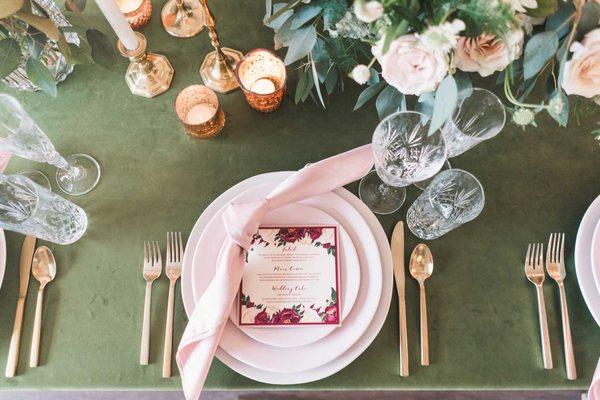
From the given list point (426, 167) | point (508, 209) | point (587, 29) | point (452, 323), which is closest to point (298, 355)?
point (452, 323)

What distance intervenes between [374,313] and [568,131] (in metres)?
0.58

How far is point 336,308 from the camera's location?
0.77 metres

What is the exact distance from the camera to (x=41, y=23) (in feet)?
2.35

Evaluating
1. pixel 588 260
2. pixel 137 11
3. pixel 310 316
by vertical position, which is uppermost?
pixel 137 11

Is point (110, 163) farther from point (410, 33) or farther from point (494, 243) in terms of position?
point (494, 243)

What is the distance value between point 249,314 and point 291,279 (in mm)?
95

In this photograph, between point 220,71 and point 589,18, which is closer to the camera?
point 589,18

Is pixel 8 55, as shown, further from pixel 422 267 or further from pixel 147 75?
pixel 422 267

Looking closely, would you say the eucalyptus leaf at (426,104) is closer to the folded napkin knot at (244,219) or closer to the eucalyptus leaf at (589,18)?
the eucalyptus leaf at (589,18)

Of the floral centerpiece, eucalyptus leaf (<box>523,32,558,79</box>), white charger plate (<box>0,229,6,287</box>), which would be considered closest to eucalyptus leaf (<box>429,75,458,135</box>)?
the floral centerpiece

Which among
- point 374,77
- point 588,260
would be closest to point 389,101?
point 374,77

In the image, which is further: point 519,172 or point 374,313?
point 519,172

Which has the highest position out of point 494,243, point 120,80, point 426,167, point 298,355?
point 120,80

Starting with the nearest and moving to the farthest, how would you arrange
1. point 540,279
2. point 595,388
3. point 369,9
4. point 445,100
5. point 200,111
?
point 369,9, point 445,100, point 595,388, point 540,279, point 200,111
